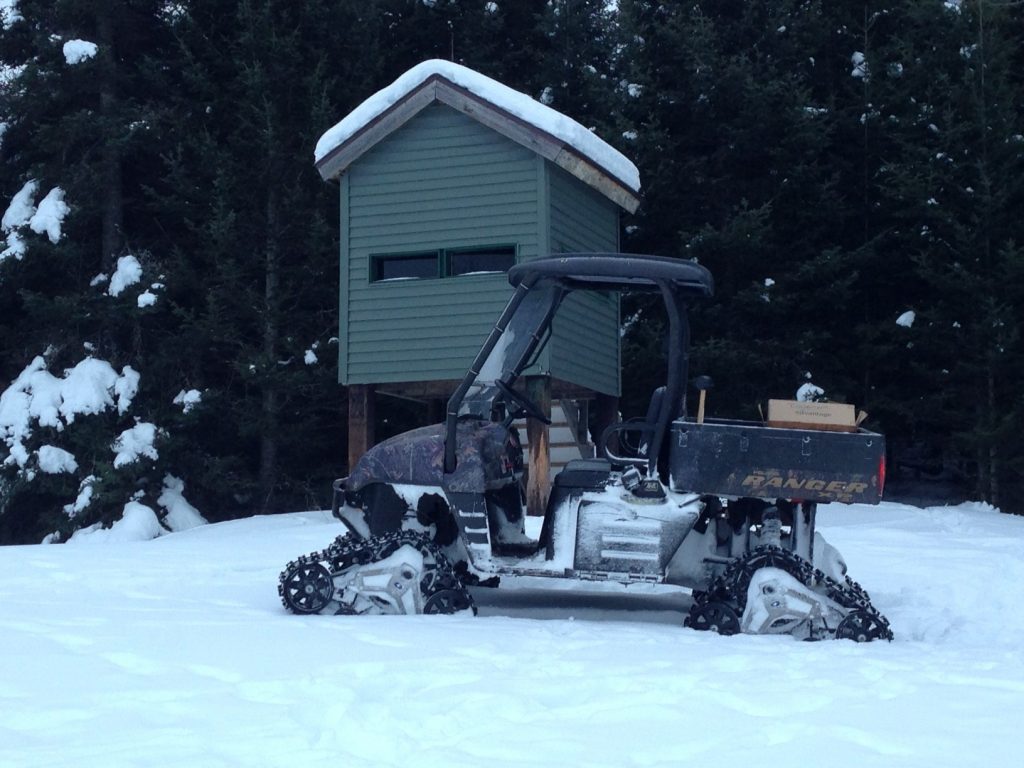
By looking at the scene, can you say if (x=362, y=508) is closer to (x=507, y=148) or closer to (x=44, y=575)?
(x=44, y=575)

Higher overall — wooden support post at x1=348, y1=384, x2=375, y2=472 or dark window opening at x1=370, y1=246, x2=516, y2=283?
dark window opening at x1=370, y1=246, x2=516, y2=283

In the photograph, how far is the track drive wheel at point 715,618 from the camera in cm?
728

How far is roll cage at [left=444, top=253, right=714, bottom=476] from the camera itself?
7543 millimetres

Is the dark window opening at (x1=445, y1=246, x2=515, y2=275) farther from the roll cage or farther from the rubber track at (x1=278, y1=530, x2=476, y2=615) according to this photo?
the rubber track at (x1=278, y1=530, x2=476, y2=615)

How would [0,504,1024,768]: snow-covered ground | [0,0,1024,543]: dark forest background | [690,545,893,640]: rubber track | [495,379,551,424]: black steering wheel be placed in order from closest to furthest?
[0,504,1024,768]: snow-covered ground → [690,545,893,640]: rubber track → [495,379,551,424]: black steering wheel → [0,0,1024,543]: dark forest background

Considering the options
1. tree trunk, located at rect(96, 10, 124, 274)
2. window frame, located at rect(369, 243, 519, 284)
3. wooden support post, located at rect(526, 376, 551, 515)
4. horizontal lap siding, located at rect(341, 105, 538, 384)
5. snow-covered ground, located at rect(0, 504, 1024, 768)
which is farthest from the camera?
tree trunk, located at rect(96, 10, 124, 274)

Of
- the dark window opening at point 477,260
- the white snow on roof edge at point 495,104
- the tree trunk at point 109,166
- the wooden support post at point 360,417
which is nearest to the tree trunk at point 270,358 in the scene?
the tree trunk at point 109,166

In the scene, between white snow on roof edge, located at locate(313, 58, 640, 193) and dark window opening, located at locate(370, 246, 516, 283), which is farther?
dark window opening, located at locate(370, 246, 516, 283)

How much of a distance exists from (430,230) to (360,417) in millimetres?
2610

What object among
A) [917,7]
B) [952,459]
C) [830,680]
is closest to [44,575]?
[830,680]

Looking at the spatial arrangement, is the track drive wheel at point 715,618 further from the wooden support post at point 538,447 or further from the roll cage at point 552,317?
the wooden support post at point 538,447

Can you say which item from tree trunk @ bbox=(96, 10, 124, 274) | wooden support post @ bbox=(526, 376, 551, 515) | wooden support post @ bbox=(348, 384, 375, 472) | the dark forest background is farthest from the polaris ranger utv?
tree trunk @ bbox=(96, 10, 124, 274)

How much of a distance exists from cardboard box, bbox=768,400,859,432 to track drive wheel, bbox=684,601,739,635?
43.8 inches

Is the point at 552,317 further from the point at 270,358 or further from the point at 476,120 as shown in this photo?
the point at 270,358
